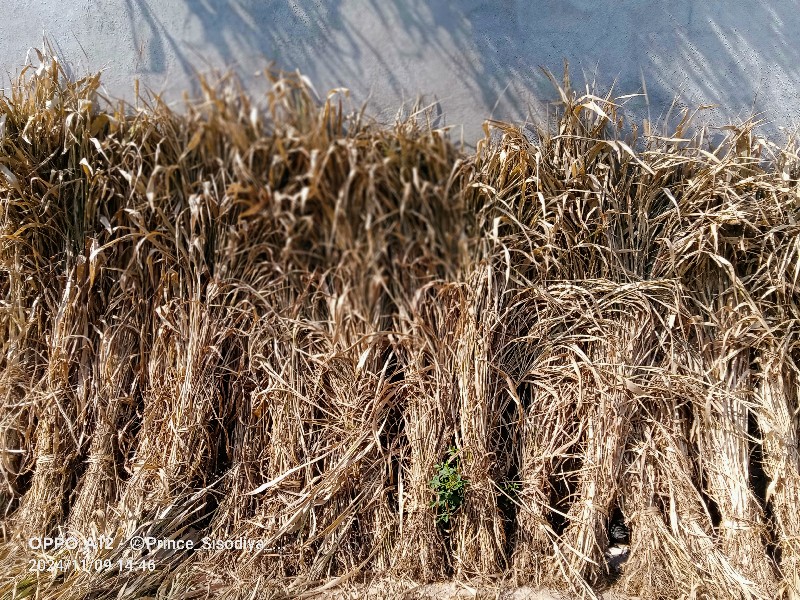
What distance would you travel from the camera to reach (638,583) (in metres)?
2.04

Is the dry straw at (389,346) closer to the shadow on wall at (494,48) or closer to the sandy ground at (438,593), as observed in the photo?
the sandy ground at (438,593)

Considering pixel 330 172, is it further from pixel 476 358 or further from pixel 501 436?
pixel 501 436

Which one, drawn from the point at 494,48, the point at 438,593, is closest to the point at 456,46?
the point at 494,48

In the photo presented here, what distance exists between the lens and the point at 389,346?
216 cm

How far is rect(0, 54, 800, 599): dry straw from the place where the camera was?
2.06m

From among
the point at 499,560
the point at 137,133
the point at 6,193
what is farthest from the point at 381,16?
the point at 499,560

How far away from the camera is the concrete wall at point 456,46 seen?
220 cm

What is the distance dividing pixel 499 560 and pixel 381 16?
2250 mm

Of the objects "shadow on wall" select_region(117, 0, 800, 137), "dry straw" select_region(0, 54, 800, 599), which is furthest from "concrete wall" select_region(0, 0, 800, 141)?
"dry straw" select_region(0, 54, 800, 599)

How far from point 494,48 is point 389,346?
1.34m

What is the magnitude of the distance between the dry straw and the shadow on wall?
6.5 inches

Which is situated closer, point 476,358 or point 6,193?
point 476,358

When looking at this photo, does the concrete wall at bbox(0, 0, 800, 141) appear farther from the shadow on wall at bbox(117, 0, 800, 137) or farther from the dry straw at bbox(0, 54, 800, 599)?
the dry straw at bbox(0, 54, 800, 599)

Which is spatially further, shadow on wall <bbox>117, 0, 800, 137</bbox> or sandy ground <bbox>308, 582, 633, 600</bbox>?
shadow on wall <bbox>117, 0, 800, 137</bbox>
